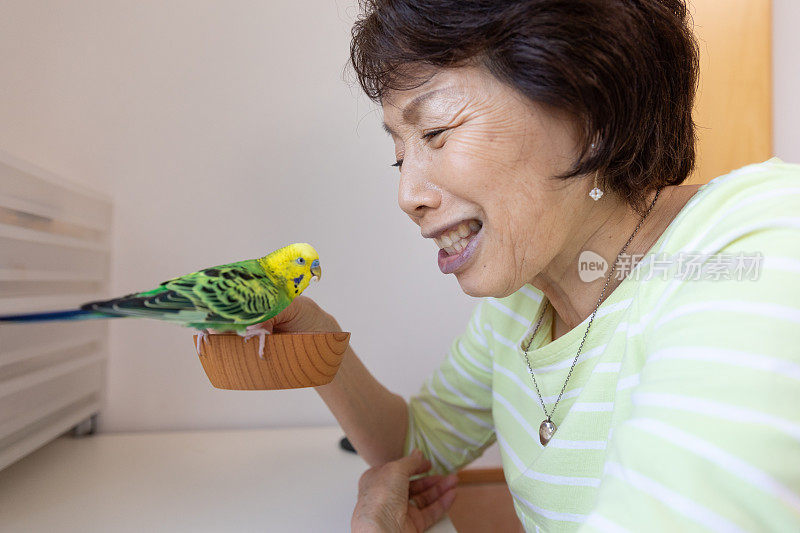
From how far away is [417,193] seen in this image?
2.31 feet

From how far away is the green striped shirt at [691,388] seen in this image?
0.41m

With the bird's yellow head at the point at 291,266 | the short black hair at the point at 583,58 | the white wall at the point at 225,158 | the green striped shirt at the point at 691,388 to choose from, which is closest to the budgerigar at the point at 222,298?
the bird's yellow head at the point at 291,266

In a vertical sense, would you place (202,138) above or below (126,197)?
above

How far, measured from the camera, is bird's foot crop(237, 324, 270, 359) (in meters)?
0.60

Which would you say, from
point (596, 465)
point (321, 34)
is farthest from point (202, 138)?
point (596, 465)

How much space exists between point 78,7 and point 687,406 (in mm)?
1352

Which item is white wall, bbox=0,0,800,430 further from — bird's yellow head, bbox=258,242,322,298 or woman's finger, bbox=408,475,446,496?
bird's yellow head, bbox=258,242,322,298

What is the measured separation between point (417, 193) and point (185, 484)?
685 mm

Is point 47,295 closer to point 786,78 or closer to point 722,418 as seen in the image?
point 722,418

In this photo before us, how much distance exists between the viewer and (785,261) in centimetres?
49

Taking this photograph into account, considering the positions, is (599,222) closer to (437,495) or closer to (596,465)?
(596,465)

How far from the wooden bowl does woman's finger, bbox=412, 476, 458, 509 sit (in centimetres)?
42

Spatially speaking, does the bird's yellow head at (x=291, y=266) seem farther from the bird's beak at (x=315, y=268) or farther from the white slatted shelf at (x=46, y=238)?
the white slatted shelf at (x=46, y=238)

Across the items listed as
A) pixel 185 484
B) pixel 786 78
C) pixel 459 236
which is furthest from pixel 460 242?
pixel 786 78
